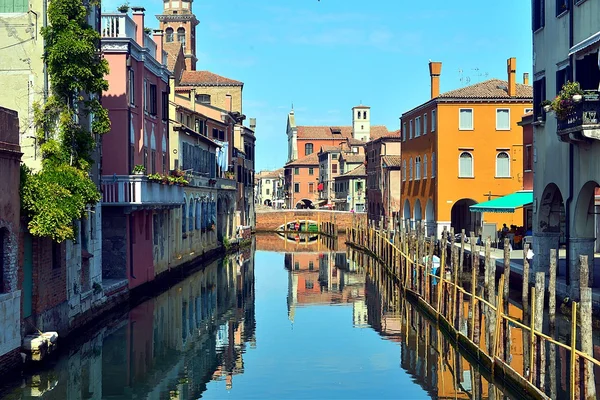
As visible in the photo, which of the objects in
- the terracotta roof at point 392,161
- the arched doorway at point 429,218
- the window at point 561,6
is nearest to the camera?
the window at point 561,6

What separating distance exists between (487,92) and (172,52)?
29218mm

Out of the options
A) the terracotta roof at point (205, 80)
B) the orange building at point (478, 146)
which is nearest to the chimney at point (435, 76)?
the orange building at point (478, 146)

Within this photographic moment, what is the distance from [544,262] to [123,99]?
14835 millimetres

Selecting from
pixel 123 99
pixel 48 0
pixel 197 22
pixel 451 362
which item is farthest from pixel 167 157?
pixel 197 22

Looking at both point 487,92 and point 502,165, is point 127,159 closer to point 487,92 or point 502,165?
point 487,92

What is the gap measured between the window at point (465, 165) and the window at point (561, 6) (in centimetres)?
2077

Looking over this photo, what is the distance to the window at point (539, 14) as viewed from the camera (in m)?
24.7

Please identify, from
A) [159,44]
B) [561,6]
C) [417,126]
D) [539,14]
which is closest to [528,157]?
[539,14]

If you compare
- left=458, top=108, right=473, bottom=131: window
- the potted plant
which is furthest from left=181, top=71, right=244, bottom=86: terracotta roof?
the potted plant

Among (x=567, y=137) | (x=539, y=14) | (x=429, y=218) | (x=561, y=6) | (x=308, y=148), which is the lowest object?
(x=429, y=218)

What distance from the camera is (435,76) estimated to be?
151 ft

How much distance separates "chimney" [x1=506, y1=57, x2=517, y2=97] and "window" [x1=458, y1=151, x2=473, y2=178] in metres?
4.11

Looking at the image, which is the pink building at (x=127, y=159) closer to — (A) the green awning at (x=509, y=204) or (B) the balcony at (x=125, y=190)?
(B) the balcony at (x=125, y=190)

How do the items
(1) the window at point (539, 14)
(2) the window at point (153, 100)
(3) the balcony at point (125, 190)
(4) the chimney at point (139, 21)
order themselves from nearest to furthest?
(3) the balcony at point (125, 190) < (1) the window at point (539, 14) < (4) the chimney at point (139, 21) < (2) the window at point (153, 100)
